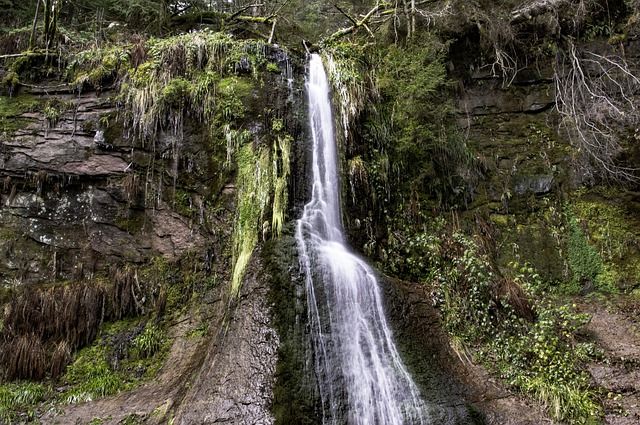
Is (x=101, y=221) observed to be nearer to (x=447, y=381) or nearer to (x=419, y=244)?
(x=419, y=244)

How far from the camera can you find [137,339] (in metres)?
6.82

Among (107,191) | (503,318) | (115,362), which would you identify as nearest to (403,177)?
(503,318)

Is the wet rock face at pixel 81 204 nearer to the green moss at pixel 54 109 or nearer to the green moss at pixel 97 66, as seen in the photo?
the green moss at pixel 54 109

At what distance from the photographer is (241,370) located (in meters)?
5.08

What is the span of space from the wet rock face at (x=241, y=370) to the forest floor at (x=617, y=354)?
4.07 metres

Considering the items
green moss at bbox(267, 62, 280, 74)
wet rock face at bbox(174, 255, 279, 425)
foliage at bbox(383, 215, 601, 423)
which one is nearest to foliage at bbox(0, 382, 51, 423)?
wet rock face at bbox(174, 255, 279, 425)

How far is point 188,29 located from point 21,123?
5545 mm

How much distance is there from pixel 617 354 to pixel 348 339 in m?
3.82

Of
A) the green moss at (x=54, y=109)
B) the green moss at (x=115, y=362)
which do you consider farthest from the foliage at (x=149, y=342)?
the green moss at (x=54, y=109)

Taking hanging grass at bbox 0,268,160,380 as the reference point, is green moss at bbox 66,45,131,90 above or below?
above

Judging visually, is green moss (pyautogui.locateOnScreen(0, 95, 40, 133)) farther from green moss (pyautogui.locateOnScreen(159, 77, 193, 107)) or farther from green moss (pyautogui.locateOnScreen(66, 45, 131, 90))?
green moss (pyautogui.locateOnScreen(159, 77, 193, 107))

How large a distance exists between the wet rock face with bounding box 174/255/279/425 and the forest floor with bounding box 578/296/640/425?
4071mm

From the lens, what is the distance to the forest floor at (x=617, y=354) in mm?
5457

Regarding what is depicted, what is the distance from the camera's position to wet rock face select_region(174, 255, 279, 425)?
15.6 feet
